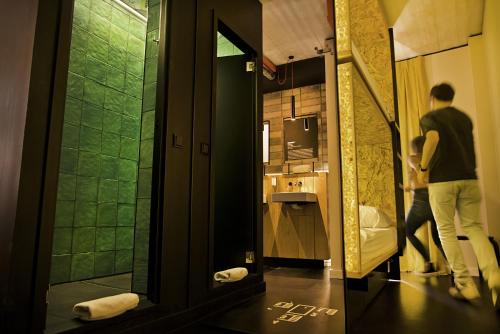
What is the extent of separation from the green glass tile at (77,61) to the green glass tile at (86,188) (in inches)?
43.9

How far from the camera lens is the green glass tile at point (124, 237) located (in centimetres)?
363

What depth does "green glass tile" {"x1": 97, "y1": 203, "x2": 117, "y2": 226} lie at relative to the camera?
11.4 ft

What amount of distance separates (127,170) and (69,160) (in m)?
0.71

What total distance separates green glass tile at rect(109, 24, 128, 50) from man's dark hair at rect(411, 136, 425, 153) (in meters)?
3.49

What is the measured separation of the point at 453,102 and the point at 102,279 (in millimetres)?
3354

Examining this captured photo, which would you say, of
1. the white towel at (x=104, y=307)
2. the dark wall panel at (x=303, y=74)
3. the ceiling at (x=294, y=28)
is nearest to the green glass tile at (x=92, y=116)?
the white towel at (x=104, y=307)

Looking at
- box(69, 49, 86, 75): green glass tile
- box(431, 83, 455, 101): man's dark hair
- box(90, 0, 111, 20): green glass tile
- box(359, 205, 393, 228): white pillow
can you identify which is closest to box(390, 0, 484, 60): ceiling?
box(431, 83, 455, 101): man's dark hair

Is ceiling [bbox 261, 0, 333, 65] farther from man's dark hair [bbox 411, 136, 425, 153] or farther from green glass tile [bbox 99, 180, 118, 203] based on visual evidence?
man's dark hair [bbox 411, 136, 425, 153]

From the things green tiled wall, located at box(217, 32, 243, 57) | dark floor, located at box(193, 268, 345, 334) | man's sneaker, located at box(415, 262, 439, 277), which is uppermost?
green tiled wall, located at box(217, 32, 243, 57)

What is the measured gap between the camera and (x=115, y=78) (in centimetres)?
376

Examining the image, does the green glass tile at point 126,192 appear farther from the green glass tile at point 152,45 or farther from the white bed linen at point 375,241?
the white bed linen at point 375,241

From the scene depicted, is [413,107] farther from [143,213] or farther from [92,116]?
[92,116]

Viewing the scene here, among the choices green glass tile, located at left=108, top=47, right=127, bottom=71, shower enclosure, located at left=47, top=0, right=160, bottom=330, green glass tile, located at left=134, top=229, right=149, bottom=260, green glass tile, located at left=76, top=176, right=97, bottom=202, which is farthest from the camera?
green glass tile, located at left=108, top=47, right=127, bottom=71

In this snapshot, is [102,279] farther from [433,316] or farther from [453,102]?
[453,102]
